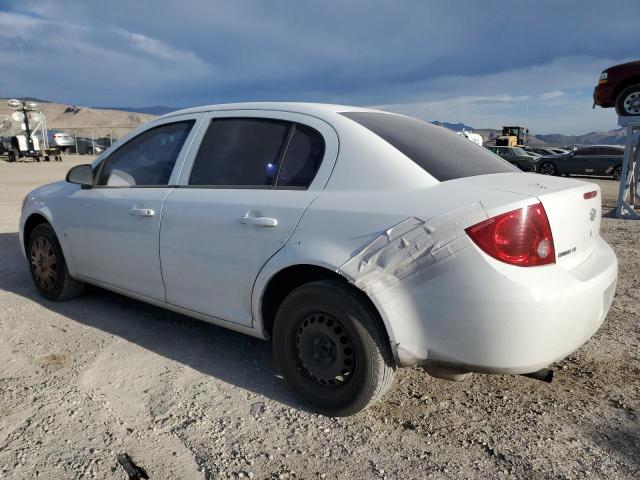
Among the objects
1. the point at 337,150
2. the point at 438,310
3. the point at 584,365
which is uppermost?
the point at 337,150

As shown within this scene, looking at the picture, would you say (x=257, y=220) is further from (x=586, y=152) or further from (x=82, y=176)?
(x=586, y=152)

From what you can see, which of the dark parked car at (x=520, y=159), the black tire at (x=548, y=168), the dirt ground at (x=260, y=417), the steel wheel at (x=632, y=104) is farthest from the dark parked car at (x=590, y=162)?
the dirt ground at (x=260, y=417)

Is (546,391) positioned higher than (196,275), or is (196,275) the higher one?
(196,275)

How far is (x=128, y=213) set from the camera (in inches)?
141

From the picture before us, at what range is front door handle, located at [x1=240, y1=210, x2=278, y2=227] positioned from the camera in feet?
9.12

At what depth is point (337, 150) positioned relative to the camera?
2779 millimetres

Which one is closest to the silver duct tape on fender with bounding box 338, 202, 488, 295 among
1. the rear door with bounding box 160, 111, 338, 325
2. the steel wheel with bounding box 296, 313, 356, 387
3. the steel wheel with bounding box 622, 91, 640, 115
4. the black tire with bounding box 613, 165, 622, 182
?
the steel wheel with bounding box 296, 313, 356, 387

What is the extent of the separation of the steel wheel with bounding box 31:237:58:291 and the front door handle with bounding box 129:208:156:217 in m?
1.32

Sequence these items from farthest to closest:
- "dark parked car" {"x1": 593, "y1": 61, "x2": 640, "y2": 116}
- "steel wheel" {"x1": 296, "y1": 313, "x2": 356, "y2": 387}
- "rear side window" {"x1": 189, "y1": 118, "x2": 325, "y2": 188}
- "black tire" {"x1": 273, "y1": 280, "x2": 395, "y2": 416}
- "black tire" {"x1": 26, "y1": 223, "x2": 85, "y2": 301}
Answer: "dark parked car" {"x1": 593, "y1": 61, "x2": 640, "y2": 116} < "black tire" {"x1": 26, "y1": 223, "x2": 85, "y2": 301} < "rear side window" {"x1": 189, "y1": 118, "x2": 325, "y2": 188} < "steel wheel" {"x1": 296, "y1": 313, "x2": 356, "y2": 387} < "black tire" {"x1": 273, "y1": 280, "x2": 395, "y2": 416}

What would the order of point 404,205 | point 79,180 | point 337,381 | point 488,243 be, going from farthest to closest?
point 79,180 → point 337,381 → point 404,205 → point 488,243

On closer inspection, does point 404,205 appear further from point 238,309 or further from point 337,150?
point 238,309

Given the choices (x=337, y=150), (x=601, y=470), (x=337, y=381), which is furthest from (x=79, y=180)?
(x=601, y=470)

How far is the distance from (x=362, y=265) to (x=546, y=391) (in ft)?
4.88

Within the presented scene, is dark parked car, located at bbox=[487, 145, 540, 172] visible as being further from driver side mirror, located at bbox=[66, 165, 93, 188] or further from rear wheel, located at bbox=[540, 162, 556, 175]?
driver side mirror, located at bbox=[66, 165, 93, 188]
